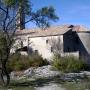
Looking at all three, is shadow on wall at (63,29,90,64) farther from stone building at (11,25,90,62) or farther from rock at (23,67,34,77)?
rock at (23,67,34,77)

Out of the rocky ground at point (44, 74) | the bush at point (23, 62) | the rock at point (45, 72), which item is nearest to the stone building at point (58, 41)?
the bush at point (23, 62)

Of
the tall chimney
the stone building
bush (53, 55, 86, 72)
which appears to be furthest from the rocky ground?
the stone building

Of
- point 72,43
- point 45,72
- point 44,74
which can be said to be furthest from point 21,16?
point 72,43

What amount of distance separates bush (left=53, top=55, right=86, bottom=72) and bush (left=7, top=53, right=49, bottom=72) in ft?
15.2

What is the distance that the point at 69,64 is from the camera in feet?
142

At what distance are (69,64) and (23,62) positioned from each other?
296 inches

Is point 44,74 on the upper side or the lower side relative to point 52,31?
lower

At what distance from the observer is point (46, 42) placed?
61.8 m

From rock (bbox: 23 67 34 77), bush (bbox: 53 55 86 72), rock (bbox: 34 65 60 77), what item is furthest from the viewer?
bush (bbox: 53 55 86 72)

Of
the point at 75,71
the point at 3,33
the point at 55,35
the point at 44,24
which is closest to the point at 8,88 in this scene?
the point at 3,33

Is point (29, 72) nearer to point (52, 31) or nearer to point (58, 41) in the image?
point (58, 41)

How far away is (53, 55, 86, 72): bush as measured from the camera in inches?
1700

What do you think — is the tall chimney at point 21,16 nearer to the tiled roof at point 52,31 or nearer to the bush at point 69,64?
the bush at point 69,64

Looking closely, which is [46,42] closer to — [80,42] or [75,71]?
[80,42]
